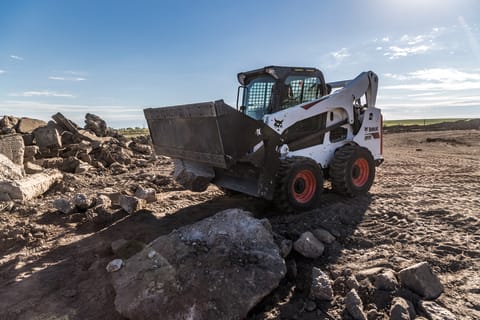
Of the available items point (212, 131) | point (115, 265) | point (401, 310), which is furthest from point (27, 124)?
point (401, 310)

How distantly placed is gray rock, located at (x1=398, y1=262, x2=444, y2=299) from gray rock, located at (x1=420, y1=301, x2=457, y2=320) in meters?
0.10

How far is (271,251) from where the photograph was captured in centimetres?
327

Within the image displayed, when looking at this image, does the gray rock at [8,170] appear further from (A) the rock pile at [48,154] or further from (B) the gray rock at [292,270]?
(B) the gray rock at [292,270]

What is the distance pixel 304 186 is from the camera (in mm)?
5230

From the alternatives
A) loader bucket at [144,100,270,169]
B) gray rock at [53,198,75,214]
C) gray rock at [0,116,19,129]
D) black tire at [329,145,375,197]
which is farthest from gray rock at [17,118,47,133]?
black tire at [329,145,375,197]

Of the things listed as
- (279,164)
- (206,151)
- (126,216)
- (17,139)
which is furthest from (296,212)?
(17,139)

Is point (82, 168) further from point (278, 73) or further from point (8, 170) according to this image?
point (278, 73)

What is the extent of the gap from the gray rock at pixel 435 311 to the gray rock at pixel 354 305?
51 cm

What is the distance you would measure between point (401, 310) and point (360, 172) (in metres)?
3.87

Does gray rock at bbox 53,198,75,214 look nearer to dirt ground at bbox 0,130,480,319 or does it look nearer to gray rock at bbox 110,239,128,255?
dirt ground at bbox 0,130,480,319

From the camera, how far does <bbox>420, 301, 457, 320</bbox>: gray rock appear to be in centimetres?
263

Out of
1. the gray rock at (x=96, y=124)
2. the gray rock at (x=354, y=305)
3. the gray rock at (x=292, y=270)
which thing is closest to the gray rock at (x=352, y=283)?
the gray rock at (x=354, y=305)

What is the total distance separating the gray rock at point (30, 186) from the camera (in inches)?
242

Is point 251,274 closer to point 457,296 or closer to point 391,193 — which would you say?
point 457,296
